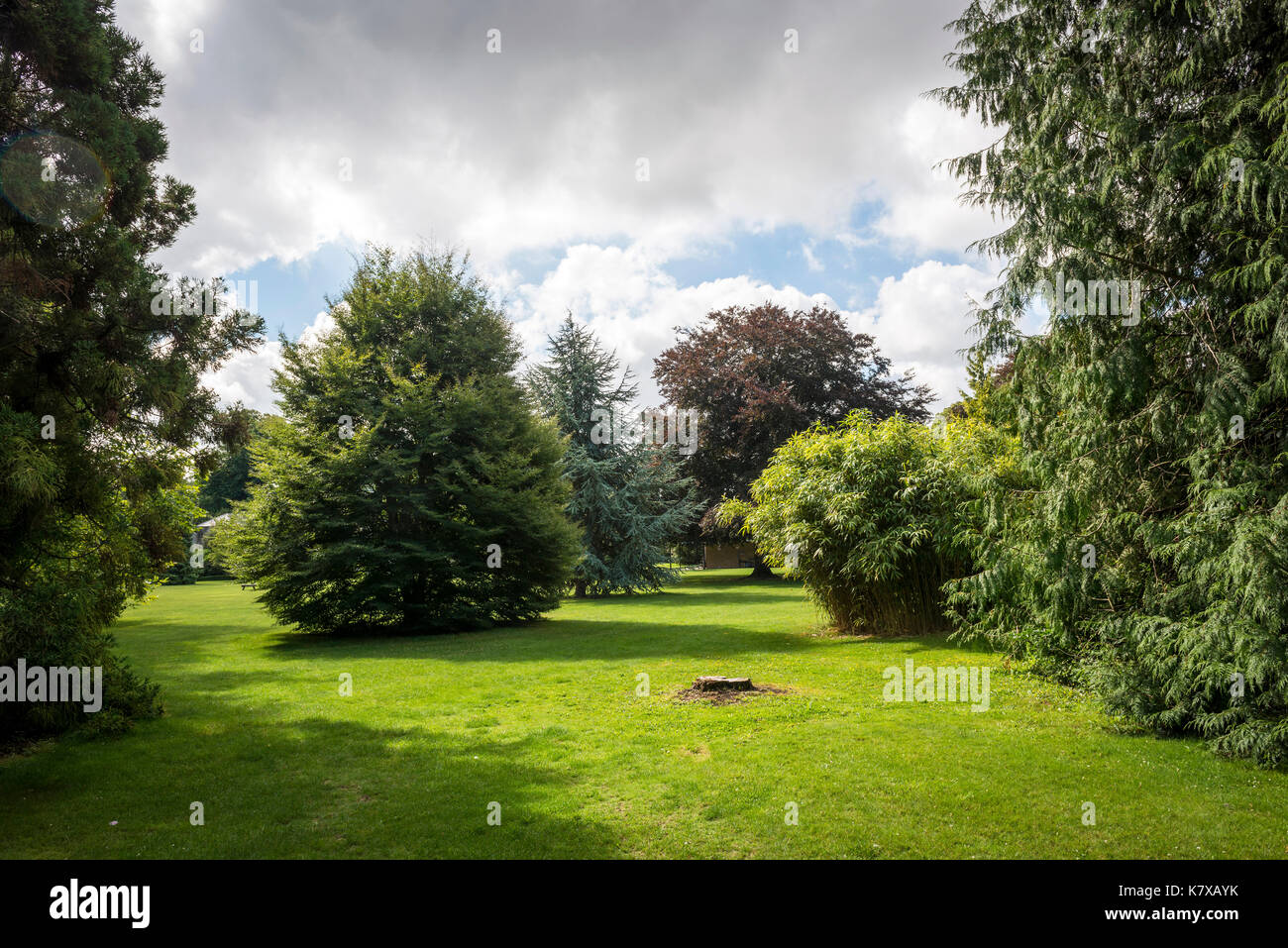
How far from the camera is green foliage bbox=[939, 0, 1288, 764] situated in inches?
237

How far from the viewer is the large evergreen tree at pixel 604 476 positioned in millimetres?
27625

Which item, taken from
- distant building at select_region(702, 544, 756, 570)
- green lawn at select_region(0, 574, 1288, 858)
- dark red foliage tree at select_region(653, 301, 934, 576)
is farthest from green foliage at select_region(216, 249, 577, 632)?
distant building at select_region(702, 544, 756, 570)

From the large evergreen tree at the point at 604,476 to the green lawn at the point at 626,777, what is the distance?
16.8 metres

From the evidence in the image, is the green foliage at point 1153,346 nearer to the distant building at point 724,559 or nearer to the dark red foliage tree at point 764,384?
the dark red foliage tree at point 764,384

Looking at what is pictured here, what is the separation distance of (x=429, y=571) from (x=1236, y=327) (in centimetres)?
1523

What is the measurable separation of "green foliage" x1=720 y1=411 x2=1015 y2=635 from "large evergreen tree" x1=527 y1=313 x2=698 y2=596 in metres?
13.4

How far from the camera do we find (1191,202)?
677 cm

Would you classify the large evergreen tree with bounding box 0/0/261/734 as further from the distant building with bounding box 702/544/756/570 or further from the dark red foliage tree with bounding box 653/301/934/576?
the distant building with bounding box 702/544/756/570

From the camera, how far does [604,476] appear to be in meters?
28.6

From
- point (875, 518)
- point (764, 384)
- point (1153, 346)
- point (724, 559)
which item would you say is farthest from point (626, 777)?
point (724, 559)

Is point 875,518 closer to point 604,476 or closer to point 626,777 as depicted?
point 626,777

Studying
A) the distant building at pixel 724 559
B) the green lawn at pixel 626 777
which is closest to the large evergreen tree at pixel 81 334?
the green lawn at pixel 626 777

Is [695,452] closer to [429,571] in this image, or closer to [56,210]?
[429,571]
